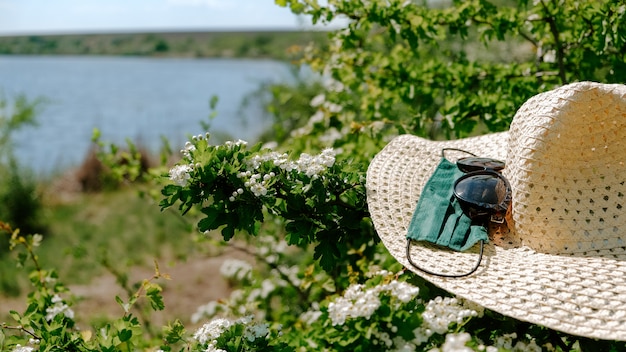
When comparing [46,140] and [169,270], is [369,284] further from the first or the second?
[46,140]

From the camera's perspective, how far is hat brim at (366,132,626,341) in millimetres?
1566

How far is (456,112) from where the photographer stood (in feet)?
10.2

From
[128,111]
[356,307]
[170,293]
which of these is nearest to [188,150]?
[356,307]

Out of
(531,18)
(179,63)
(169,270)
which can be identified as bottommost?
(179,63)

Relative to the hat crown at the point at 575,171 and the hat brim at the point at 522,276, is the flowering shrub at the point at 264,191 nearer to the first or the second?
the hat brim at the point at 522,276

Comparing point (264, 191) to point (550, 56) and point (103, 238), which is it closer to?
point (550, 56)

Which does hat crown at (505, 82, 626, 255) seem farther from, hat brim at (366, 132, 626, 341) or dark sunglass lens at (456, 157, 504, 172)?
dark sunglass lens at (456, 157, 504, 172)

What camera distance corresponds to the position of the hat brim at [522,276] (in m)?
1.57

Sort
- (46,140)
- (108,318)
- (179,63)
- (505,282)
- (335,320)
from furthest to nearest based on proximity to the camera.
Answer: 1. (179,63)
2. (46,140)
3. (108,318)
4. (505,282)
5. (335,320)

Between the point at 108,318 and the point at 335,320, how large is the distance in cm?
447

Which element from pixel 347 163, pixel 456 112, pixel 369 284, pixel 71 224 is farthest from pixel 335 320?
pixel 71 224

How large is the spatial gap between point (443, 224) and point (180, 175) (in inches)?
34.3

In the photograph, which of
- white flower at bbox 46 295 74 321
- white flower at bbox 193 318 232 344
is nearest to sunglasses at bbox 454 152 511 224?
white flower at bbox 193 318 232 344

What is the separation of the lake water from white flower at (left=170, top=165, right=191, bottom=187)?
5.86m
